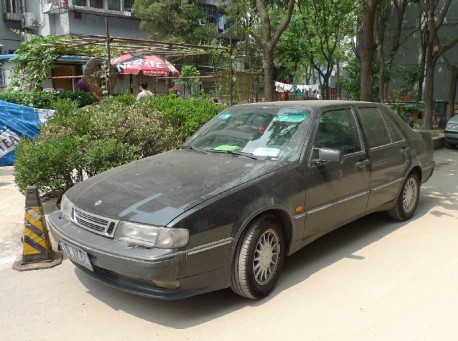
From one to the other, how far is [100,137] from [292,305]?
3.83m

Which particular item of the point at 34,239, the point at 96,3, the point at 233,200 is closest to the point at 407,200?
the point at 233,200

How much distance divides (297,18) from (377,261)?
19157mm

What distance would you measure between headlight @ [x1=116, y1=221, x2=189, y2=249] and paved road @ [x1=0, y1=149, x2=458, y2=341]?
0.66 m

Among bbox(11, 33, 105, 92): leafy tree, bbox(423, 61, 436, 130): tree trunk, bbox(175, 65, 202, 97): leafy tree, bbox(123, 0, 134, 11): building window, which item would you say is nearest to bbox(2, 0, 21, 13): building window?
bbox(123, 0, 134, 11): building window

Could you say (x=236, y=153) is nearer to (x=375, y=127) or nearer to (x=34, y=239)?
(x=375, y=127)

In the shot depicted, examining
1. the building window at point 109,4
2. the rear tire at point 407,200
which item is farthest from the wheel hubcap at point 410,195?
the building window at point 109,4

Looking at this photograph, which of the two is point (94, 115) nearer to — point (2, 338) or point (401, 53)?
point (2, 338)

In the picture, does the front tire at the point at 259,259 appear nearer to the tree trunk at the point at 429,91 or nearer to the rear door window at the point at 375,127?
the rear door window at the point at 375,127

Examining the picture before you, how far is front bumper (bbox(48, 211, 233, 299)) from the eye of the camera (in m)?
3.01

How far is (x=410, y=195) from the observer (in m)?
5.75

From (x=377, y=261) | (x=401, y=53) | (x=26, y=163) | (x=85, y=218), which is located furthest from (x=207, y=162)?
(x=401, y=53)

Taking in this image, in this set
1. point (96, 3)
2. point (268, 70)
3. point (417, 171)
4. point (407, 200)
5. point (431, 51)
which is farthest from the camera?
point (96, 3)

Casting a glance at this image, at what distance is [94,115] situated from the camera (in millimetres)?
6508

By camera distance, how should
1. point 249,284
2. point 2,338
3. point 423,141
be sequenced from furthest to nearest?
point 423,141 < point 249,284 < point 2,338
